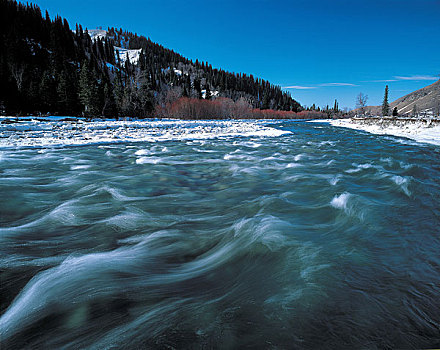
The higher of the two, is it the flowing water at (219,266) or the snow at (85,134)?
the snow at (85,134)

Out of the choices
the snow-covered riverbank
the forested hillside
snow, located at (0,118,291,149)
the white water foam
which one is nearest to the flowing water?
the white water foam

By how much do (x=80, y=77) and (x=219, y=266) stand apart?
62.4 metres

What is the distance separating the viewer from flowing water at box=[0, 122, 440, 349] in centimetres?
155

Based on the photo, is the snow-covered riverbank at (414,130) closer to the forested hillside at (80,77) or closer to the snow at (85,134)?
the snow at (85,134)

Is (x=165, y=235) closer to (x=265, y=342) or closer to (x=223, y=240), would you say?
(x=223, y=240)

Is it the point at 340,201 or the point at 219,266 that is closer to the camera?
the point at 219,266

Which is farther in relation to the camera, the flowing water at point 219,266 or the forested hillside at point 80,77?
the forested hillside at point 80,77

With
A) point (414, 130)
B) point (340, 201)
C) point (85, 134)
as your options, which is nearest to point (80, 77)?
point (85, 134)

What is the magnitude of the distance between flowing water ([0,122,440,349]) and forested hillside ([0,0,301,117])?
49364 mm

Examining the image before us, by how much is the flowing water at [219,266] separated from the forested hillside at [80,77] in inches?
1943

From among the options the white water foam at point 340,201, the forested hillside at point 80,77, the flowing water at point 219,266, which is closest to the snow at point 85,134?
the flowing water at point 219,266

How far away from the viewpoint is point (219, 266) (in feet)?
7.84

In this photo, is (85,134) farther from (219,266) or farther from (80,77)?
(80,77)

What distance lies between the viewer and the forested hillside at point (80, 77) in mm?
47219
